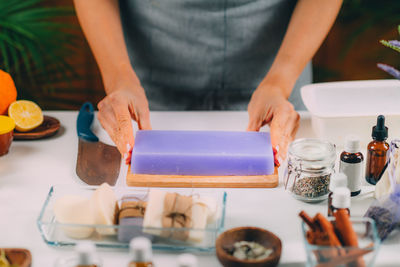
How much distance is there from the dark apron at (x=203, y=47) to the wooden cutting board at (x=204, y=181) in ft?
1.99

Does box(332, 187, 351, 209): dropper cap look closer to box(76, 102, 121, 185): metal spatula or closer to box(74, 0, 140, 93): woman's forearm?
box(76, 102, 121, 185): metal spatula

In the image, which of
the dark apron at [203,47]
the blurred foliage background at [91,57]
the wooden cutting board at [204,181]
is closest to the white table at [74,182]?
the wooden cutting board at [204,181]

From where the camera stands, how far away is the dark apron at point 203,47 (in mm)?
1709

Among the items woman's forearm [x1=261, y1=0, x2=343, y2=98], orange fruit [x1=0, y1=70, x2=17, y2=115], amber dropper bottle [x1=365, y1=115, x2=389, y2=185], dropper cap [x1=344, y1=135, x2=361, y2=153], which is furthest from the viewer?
woman's forearm [x1=261, y1=0, x2=343, y2=98]

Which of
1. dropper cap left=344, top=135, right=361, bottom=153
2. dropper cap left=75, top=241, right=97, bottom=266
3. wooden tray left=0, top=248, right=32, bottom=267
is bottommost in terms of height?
wooden tray left=0, top=248, right=32, bottom=267

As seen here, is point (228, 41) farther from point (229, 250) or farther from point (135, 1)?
point (229, 250)

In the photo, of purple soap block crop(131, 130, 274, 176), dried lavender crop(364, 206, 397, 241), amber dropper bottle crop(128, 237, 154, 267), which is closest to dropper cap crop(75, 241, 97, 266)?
amber dropper bottle crop(128, 237, 154, 267)

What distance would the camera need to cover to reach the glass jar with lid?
3.74ft

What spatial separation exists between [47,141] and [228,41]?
2.24ft

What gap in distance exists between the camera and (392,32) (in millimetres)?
2775

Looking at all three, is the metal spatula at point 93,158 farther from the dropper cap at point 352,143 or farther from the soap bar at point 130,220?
the dropper cap at point 352,143

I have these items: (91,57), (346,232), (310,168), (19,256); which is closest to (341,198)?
(346,232)

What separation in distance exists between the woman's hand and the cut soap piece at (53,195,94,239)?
0.53 meters

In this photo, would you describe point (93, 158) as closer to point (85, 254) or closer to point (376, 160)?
point (85, 254)
